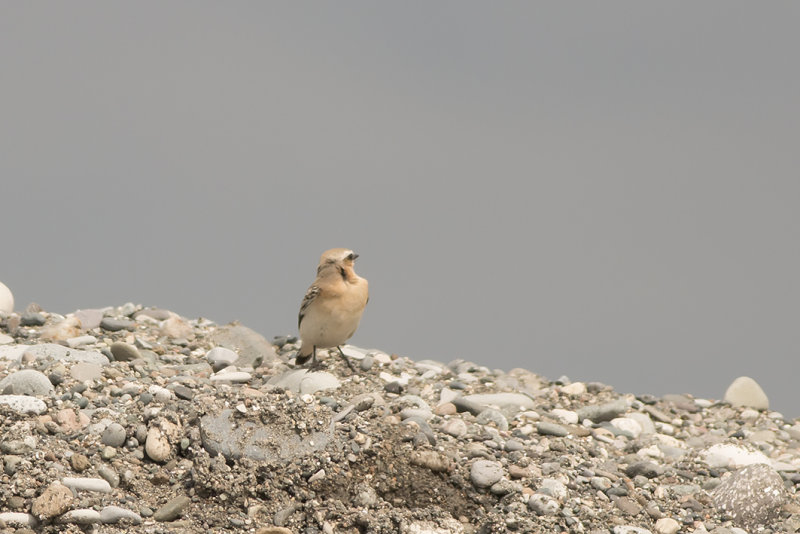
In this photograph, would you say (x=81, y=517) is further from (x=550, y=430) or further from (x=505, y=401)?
(x=505, y=401)

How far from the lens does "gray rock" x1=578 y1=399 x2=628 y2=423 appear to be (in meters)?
8.72

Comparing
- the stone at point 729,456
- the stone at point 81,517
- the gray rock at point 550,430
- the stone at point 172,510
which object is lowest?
the stone at point 81,517

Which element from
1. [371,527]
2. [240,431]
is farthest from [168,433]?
[371,527]

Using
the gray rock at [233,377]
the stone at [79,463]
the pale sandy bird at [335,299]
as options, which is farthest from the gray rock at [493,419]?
the stone at [79,463]

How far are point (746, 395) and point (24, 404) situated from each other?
25.4 ft

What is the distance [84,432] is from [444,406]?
282 cm

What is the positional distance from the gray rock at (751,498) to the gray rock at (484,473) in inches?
72.3

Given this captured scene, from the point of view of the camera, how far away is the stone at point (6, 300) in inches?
399

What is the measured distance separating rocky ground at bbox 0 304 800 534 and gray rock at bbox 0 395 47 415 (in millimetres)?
12

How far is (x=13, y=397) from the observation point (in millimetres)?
6809

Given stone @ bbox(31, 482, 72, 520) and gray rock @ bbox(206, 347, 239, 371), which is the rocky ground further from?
gray rock @ bbox(206, 347, 239, 371)

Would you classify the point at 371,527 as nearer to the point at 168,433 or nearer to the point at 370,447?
the point at 370,447

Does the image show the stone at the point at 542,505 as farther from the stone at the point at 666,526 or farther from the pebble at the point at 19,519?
the pebble at the point at 19,519

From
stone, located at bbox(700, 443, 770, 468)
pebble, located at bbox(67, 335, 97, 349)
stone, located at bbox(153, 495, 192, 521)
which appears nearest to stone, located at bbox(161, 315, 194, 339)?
pebble, located at bbox(67, 335, 97, 349)
